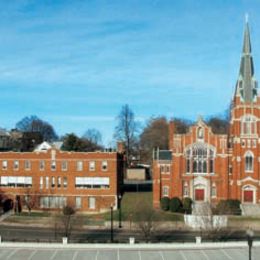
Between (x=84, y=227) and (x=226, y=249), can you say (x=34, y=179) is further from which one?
(x=226, y=249)

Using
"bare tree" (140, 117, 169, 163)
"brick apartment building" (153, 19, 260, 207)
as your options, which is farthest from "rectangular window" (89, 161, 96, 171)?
"bare tree" (140, 117, 169, 163)

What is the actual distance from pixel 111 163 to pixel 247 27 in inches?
1020

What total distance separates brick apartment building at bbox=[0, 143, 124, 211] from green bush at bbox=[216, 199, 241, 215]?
47.5 feet

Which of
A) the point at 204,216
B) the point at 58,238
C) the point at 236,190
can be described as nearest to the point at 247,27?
the point at 236,190

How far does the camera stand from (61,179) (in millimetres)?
81625

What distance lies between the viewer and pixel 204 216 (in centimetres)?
6300

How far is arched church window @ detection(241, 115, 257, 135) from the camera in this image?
7800 cm

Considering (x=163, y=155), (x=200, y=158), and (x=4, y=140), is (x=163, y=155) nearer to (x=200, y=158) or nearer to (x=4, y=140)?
(x=200, y=158)

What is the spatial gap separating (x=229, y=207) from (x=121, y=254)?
33.3 metres

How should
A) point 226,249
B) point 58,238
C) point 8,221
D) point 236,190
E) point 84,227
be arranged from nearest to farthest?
1. point 226,249
2. point 58,238
3. point 84,227
4. point 8,221
5. point 236,190

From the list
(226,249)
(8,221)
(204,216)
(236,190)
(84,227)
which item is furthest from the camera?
(236,190)

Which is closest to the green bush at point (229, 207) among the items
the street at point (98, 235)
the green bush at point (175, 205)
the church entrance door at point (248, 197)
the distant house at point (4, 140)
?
the church entrance door at point (248, 197)

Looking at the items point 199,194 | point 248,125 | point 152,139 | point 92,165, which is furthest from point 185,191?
point 152,139

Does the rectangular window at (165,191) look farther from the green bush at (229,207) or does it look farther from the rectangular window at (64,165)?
the rectangular window at (64,165)
